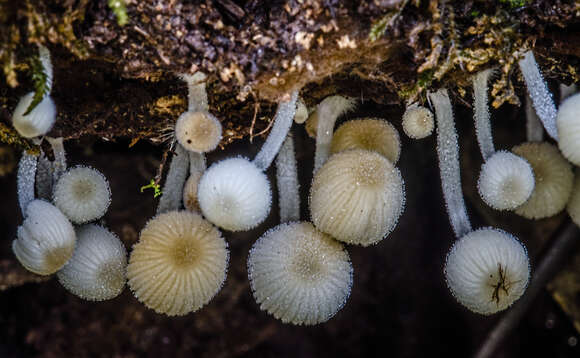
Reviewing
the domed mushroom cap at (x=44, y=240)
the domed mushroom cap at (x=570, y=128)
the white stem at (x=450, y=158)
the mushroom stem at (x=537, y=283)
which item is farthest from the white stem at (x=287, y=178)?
the mushroom stem at (x=537, y=283)

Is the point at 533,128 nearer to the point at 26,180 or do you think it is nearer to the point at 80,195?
the point at 80,195

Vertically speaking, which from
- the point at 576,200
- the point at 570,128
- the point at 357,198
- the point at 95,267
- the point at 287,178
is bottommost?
the point at 95,267

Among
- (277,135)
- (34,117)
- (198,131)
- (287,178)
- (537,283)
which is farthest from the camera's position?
(537,283)

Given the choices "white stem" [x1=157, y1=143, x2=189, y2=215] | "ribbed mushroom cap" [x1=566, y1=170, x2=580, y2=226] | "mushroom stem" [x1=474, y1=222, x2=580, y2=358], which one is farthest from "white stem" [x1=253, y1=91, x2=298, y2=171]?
Answer: "mushroom stem" [x1=474, y1=222, x2=580, y2=358]

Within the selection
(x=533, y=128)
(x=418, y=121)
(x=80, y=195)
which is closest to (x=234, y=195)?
(x=80, y=195)

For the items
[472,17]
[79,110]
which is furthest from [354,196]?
[79,110]

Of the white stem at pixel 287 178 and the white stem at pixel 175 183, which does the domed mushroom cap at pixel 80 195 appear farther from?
the white stem at pixel 287 178
